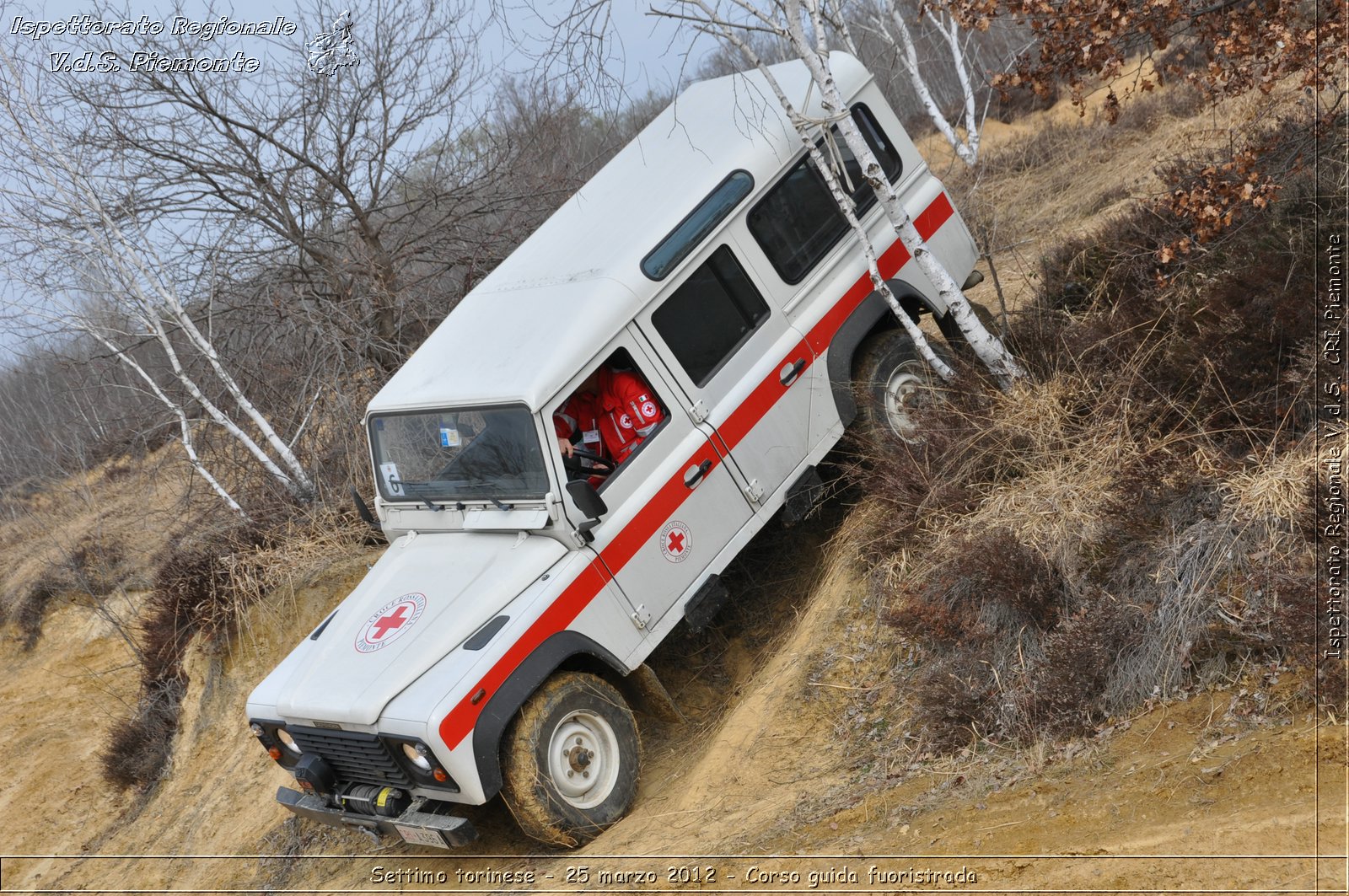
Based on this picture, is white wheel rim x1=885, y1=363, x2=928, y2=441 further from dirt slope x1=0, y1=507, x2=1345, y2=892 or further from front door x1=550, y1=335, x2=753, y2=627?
front door x1=550, y1=335, x2=753, y2=627

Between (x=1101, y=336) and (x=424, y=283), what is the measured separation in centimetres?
712

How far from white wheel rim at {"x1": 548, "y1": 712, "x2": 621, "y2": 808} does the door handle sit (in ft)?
4.32

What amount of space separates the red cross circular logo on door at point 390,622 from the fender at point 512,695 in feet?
2.20

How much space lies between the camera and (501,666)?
16.1ft

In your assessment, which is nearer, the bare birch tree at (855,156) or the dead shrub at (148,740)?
the bare birch tree at (855,156)

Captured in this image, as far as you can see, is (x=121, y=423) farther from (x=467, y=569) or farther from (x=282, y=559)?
(x=467, y=569)

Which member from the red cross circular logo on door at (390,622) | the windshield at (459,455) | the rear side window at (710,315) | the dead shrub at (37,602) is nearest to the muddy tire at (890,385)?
the rear side window at (710,315)

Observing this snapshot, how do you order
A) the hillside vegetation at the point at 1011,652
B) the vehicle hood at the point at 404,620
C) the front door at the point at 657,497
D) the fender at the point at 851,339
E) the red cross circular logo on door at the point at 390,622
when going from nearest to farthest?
1. the hillside vegetation at the point at 1011,652
2. the vehicle hood at the point at 404,620
3. the red cross circular logo on door at the point at 390,622
4. the front door at the point at 657,497
5. the fender at the point at 851,339

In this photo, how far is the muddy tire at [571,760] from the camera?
497 centimetres

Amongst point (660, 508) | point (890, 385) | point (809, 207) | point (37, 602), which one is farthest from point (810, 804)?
point (37, 602)

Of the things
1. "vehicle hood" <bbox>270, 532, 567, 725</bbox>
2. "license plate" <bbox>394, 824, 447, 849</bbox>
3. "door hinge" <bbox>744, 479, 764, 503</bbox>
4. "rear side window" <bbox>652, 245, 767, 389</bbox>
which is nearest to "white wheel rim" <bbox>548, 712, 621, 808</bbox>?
"license plate" <bbox>394, 824, 447, 849</bbox>

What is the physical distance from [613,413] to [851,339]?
1.64 m

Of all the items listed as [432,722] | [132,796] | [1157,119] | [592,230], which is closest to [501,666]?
[432,722]

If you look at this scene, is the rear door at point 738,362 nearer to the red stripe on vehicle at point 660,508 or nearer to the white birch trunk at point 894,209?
the red stripe on vehicle at point 660,508
